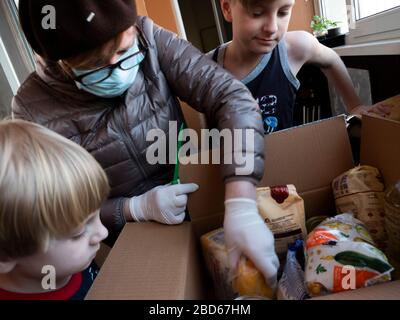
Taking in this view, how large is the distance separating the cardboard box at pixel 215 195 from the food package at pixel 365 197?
0.03 metres

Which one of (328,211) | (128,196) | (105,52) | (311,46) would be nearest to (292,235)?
(328,211)

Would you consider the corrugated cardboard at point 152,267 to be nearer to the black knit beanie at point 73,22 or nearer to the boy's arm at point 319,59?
the black knit beanie at point 73,22

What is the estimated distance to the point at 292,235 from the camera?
2.27ft

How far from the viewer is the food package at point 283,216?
69cm

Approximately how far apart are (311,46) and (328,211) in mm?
599

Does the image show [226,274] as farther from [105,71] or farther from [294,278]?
[105,71]

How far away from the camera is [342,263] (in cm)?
52

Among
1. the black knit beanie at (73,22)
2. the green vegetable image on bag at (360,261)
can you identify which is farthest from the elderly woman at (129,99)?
the green vegetable image on bag at (360,261)

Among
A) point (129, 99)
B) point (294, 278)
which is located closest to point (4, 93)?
point (129, 99)

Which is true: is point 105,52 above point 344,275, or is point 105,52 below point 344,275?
above

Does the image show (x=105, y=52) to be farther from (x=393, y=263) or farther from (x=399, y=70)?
(x=399, y=70)

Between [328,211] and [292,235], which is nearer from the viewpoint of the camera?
[292,235]

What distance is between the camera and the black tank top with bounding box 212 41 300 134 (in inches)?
42.4
